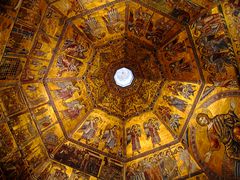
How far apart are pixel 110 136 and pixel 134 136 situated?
107 centimetres

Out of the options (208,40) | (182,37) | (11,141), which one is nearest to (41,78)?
(11,141)

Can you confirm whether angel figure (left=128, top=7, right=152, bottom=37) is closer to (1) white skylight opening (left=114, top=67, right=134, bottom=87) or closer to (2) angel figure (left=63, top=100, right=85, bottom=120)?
(1) white skylight opening (left=114, top=67, right=134, bottom=87)

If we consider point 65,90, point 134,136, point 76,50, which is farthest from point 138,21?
point 134,136

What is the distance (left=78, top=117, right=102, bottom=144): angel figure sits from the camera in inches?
456

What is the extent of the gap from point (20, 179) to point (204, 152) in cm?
686

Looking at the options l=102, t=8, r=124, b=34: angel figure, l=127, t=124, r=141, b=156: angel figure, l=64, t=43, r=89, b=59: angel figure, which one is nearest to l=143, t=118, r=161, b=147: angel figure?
l=127, t=124, r=141, b=156: angel figure

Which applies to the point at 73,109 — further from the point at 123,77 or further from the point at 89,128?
the point at 123,77

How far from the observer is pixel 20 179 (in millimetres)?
9562

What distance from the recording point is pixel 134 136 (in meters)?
11.9

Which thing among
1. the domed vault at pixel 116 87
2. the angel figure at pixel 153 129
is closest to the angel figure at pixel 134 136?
A: the domed vault at pixel 116 87

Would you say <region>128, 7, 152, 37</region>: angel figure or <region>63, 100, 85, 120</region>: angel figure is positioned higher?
<region>128, 7, 152, 37</region>: angel figure

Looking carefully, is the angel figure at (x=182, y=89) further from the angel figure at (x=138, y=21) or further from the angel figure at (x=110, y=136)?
the angel figure at (x=110, y=136)

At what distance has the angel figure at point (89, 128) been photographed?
38.0 feet

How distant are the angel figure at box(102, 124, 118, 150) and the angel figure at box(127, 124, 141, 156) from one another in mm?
622
